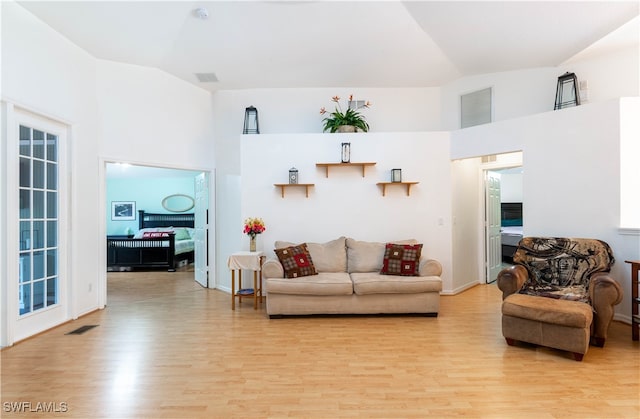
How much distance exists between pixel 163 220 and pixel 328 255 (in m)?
6.91

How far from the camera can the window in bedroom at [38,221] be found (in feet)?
11.3

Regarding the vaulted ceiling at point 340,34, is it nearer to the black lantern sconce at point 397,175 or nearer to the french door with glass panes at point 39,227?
the french door with glass panes at point 39,227

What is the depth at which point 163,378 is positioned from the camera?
8.41 feet

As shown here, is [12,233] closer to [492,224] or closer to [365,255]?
[365,255]

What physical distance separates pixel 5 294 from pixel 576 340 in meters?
5.10

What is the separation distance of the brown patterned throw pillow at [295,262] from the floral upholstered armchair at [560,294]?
2.18m

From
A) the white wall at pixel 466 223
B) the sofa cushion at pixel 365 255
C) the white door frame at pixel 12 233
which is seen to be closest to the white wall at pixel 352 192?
the white wall at pixel 466 223

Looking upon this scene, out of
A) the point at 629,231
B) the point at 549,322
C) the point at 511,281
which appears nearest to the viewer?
the point at 549,322

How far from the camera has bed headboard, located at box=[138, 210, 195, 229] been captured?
9.70m

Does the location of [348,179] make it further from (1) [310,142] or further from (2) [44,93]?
(2) [44,93]

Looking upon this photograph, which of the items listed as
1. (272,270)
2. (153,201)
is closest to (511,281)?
(272,270)

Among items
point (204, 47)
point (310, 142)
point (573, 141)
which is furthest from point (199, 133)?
point (573, 141)

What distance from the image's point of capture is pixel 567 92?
435cm

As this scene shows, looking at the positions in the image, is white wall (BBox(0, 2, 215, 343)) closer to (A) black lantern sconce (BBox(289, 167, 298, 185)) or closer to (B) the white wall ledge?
(A) black lantern sconce (BBox(289, 167, 298, 185))
